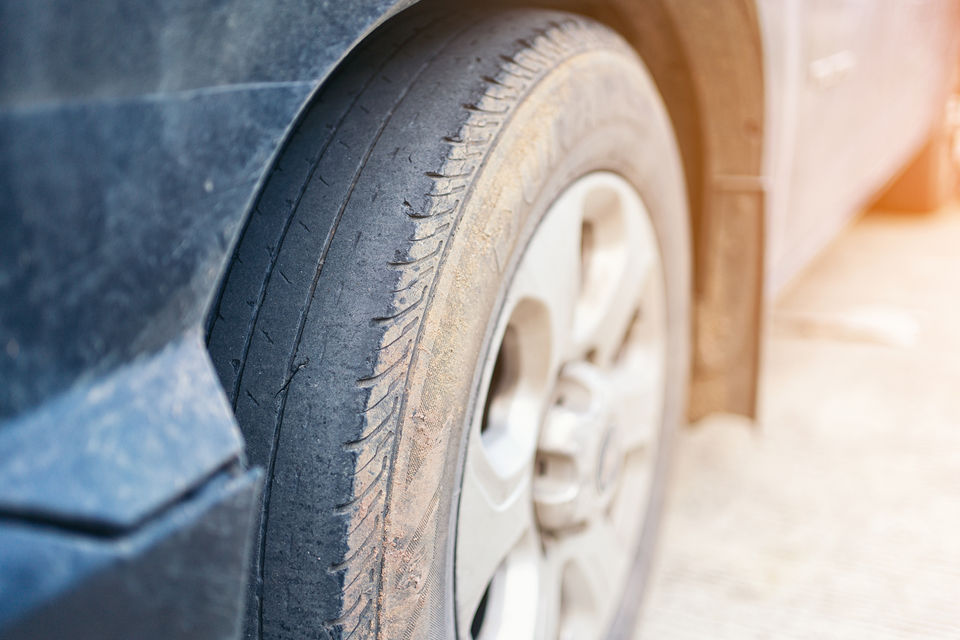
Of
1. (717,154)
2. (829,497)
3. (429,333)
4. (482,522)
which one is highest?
(717,154)

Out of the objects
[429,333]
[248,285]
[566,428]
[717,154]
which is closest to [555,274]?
[566,428]

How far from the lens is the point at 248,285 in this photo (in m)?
0.86

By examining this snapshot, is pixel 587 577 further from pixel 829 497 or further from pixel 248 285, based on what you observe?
pixel 829 497

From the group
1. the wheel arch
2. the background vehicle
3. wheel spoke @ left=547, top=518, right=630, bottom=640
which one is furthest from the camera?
the wheel arch

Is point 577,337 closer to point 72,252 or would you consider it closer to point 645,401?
point 645,401

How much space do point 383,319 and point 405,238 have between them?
0.28ft

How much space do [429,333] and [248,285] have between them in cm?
19

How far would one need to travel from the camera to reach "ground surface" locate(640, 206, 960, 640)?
1.75m

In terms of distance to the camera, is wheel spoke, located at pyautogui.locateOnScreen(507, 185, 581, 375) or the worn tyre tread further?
wheel spoke, located at pyautogui.locateOnScreen(507, 185, 581, 375)

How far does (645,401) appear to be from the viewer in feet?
4.99

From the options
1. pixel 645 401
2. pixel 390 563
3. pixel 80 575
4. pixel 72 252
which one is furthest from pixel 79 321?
pixel 645 401

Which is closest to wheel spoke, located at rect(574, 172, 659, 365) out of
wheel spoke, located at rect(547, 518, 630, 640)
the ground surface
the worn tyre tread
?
wheel spoke, located at rect(547, 518, 630, 640)

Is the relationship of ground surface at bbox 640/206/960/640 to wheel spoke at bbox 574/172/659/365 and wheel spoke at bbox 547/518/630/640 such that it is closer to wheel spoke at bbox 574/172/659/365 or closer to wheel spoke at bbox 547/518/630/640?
wheel spoke at bbox 547/518/630/640

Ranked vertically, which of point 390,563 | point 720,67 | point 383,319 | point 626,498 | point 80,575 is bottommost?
point 626,498
